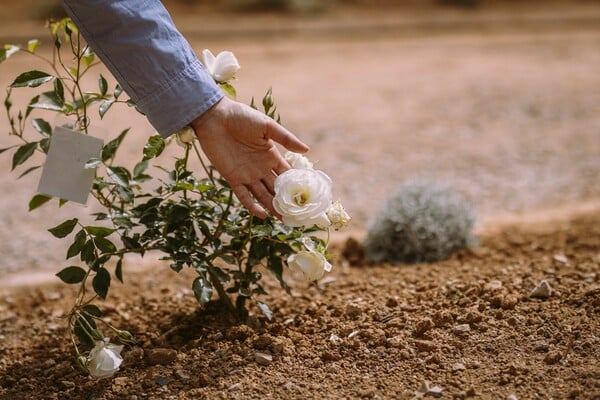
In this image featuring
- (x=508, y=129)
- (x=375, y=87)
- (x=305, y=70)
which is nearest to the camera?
(x=508, y=129)

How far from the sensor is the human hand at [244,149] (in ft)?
6.49

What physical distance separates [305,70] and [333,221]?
558cm

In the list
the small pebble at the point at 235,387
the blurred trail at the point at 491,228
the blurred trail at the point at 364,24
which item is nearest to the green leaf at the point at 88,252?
the small pebble at the point at 235,387

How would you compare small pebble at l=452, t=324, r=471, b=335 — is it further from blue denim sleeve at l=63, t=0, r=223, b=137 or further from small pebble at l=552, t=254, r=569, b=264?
blue denim sleeve at l=63, t=0, r=223, b=137

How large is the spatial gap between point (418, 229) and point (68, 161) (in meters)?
1.57

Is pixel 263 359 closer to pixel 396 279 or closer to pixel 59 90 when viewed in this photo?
pixel 396 279

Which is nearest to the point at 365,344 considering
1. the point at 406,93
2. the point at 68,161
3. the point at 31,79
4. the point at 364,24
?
the point at 68,161

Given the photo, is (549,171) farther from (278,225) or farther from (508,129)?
(278,225)

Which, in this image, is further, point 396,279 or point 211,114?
point 396,279

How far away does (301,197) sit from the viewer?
1.89 meters

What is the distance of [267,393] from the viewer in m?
1.98

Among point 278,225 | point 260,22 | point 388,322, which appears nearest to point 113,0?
point 278,225

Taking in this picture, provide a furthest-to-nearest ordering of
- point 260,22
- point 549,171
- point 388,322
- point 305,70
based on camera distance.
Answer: point 260,22
point 305,70
point 549,171
point 388,322

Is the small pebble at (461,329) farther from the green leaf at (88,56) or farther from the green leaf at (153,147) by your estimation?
the green leaf at (88,56)
